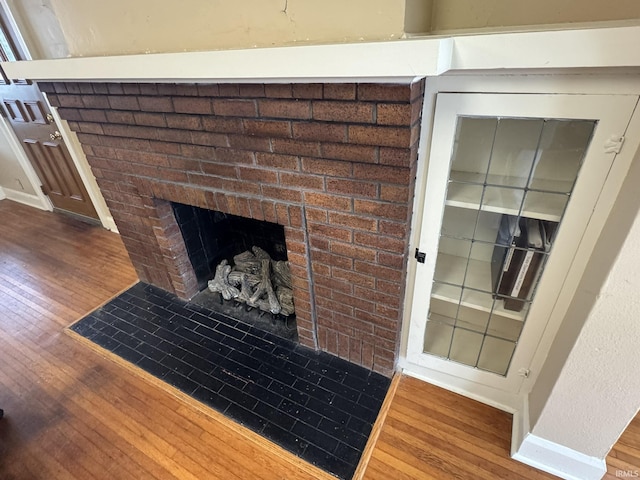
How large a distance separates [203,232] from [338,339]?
119cm

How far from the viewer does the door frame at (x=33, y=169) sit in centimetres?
242

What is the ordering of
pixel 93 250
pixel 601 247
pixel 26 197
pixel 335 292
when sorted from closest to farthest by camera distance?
1. pixel 601 247
2. pixel 335 292
3. pixel 93 250
4. pixel 26 197

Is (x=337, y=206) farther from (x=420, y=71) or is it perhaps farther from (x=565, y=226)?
(x=565, y=226)

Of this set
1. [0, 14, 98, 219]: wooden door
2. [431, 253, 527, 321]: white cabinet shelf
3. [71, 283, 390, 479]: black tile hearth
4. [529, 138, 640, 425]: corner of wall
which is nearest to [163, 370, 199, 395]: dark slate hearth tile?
[71, 283, 390, 479]: black tile hearth

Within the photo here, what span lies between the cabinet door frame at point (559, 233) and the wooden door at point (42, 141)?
3197 mm

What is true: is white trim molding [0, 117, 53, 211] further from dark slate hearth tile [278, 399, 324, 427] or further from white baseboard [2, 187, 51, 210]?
dark slate hearth tile [278, 399, 324, 427]

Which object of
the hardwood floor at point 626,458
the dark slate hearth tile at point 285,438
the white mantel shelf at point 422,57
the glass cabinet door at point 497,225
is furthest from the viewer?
the dark slate hearth tile at point 285,438

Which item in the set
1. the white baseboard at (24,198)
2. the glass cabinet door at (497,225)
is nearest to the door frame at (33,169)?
the white baseboard at (24,198)

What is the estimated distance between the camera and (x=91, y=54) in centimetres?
138

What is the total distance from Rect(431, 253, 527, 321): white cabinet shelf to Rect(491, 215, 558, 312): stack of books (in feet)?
0.13

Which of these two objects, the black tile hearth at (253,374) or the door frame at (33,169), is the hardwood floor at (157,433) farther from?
the door frame at (33,169)

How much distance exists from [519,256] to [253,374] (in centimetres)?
136

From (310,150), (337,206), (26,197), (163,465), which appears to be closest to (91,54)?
(310,150)

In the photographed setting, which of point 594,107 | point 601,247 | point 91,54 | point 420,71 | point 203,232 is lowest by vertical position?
point 203,232
